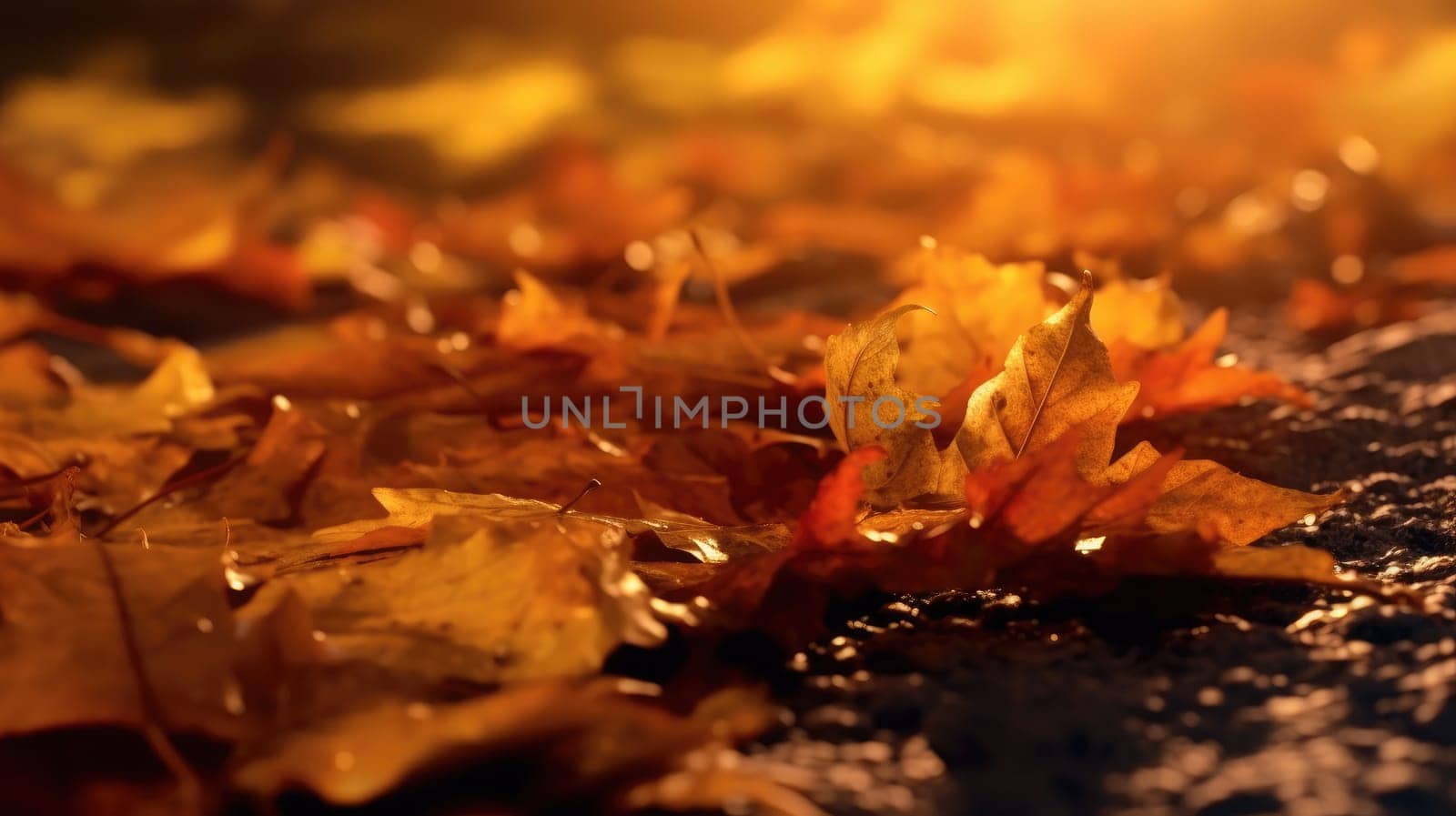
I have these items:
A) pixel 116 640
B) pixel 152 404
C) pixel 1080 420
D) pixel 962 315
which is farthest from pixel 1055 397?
pixel 152 404

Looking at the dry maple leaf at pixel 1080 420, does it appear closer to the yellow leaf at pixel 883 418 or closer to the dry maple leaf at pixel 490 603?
the yellow leaf at pixel 883 418

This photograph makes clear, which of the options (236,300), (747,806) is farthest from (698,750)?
(236,300)

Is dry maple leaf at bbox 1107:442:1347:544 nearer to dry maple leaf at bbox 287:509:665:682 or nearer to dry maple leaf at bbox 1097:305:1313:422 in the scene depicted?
dry maple leaf at bbox 1097:305:1313:422

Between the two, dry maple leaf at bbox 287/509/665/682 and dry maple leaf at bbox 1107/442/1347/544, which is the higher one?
dry maple leaf at bbox 1107/442/1347/544

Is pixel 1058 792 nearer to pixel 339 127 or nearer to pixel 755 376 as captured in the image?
pixel 755 376

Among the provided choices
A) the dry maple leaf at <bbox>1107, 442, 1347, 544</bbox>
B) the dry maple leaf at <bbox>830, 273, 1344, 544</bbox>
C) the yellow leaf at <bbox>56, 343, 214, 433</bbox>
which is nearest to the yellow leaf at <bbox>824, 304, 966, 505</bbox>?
the dry maple leaf at <bbox>830, 273, 1344, 544</bbox>

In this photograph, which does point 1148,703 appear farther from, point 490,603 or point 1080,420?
point 490,603
